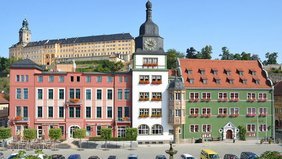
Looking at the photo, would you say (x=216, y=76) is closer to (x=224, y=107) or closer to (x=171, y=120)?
(x=224, y=107)

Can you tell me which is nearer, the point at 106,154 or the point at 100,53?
the point at 106,154

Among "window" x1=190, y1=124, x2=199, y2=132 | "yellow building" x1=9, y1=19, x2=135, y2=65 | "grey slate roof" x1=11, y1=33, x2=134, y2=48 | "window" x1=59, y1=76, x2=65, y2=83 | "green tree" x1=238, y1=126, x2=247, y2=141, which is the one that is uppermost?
"grey slate roof" x1=11, y1=33, x2=134, y2=48

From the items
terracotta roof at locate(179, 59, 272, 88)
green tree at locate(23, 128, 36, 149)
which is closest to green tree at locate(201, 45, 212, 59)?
terracotta roof at locate(179, 59, 272, 88)

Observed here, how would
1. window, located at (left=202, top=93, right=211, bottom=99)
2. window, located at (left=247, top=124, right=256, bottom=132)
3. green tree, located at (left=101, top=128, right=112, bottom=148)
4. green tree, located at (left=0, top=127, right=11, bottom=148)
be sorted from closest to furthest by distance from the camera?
1. green tree, located at (left=0, top=127, right=11, bottom=148)
2. green tree, located at (left=101, top=128, right=112, bottom=148)
3. window, located at (left=202, top=93, right=211, bottom=99)
4. window, located at (left=247, top=124, right=256, bottom=132)

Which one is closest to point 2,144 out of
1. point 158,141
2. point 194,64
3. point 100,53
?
point 158,141

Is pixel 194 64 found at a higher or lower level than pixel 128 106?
higher

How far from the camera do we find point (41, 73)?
5697 centimetres

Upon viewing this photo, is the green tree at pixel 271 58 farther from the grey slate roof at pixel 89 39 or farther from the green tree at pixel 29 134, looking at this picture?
the green tree at pixel 29 134

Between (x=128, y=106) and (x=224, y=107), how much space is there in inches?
555

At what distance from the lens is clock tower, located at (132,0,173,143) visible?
56969 mm

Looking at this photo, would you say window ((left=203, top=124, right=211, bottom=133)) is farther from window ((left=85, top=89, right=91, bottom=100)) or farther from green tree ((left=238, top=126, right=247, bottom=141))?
window ((left=85, top=89, right=91, bottom=100))

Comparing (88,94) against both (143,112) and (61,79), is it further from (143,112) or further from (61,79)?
(143,112)

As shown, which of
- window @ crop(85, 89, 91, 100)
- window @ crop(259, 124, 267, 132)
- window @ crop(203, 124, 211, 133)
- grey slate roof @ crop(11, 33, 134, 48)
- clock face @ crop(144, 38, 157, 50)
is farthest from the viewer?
grey slate roof @ crop(11, 33, 134, 48)

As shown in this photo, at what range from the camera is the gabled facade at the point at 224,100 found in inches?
2318
